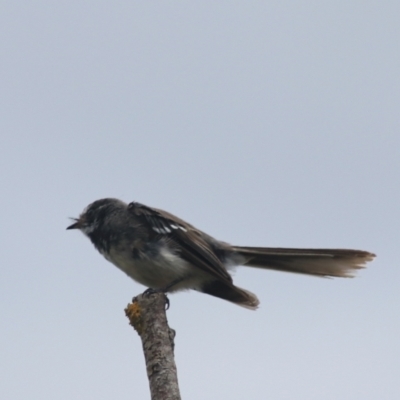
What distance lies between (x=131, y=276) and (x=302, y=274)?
1.77 metres

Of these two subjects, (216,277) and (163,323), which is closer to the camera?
(163,323)

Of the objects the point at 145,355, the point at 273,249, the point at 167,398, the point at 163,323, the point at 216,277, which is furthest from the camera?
the point at 273,249

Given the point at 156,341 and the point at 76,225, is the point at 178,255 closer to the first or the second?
the point at 76,225

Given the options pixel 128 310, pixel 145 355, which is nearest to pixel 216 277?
pixel 128 310

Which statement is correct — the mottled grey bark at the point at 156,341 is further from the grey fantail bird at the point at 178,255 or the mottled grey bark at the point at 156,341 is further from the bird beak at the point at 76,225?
the bird beak at the point at 76,225

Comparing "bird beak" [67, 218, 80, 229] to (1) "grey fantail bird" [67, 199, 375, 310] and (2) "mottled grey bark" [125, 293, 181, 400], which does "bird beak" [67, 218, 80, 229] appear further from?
(2) "mottled grey bark" [125, 293, 181, 400]

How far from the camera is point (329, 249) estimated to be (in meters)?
8.27

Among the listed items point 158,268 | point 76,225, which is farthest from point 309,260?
point 76,225

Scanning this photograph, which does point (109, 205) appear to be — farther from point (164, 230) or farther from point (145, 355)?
point (145, 355)

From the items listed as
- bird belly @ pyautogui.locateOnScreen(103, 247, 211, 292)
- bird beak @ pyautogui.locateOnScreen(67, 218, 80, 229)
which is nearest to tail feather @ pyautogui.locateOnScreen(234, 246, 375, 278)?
bird belly @ pyautogui.locateOnScreen(103, 247, 211, 292)

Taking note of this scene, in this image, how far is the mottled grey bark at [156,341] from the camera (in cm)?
458

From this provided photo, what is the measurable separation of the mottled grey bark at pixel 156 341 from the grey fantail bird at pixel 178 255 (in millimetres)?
2178

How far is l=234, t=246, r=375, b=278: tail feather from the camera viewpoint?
8039mm

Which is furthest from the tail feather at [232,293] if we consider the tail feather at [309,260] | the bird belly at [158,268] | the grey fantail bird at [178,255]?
the tail feather at [309,260]
